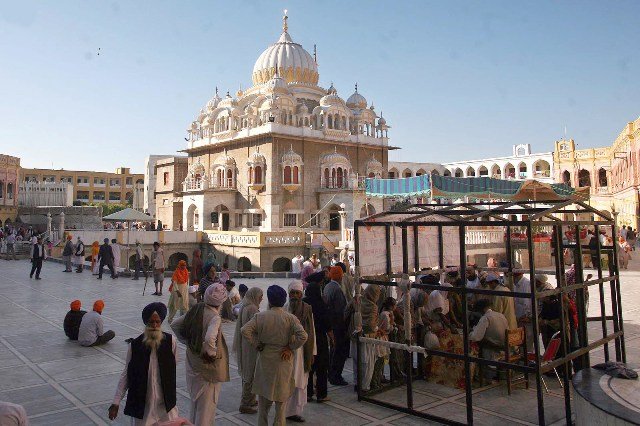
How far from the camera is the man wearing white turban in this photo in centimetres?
420

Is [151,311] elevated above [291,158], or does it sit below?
below

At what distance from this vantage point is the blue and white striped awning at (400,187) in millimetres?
22422

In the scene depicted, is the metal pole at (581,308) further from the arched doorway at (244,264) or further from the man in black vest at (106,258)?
the arched doorway at (244,264)

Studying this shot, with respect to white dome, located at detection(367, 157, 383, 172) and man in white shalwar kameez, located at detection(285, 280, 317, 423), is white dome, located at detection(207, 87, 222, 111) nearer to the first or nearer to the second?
white dome, located at detection(367, 157, 383, 172)

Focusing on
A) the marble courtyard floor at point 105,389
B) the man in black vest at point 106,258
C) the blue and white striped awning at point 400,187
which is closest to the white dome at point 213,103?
the blue and white striped awning at point 400,187

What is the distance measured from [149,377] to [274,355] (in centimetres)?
106

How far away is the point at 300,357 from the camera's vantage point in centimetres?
467

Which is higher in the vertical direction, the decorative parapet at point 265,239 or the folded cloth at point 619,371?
the decorative parapet at point 265,239

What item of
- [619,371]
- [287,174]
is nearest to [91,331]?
[619,371]

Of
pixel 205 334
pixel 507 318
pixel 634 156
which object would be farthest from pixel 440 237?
pixel 634 156

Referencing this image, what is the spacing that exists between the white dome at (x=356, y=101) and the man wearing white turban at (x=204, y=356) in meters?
34.2

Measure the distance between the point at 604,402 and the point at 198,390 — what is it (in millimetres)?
3227

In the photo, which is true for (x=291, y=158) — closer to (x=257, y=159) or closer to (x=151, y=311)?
(x=257, y=159)

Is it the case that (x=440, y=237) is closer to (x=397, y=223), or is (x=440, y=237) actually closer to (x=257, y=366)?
(x=397, y=223)
